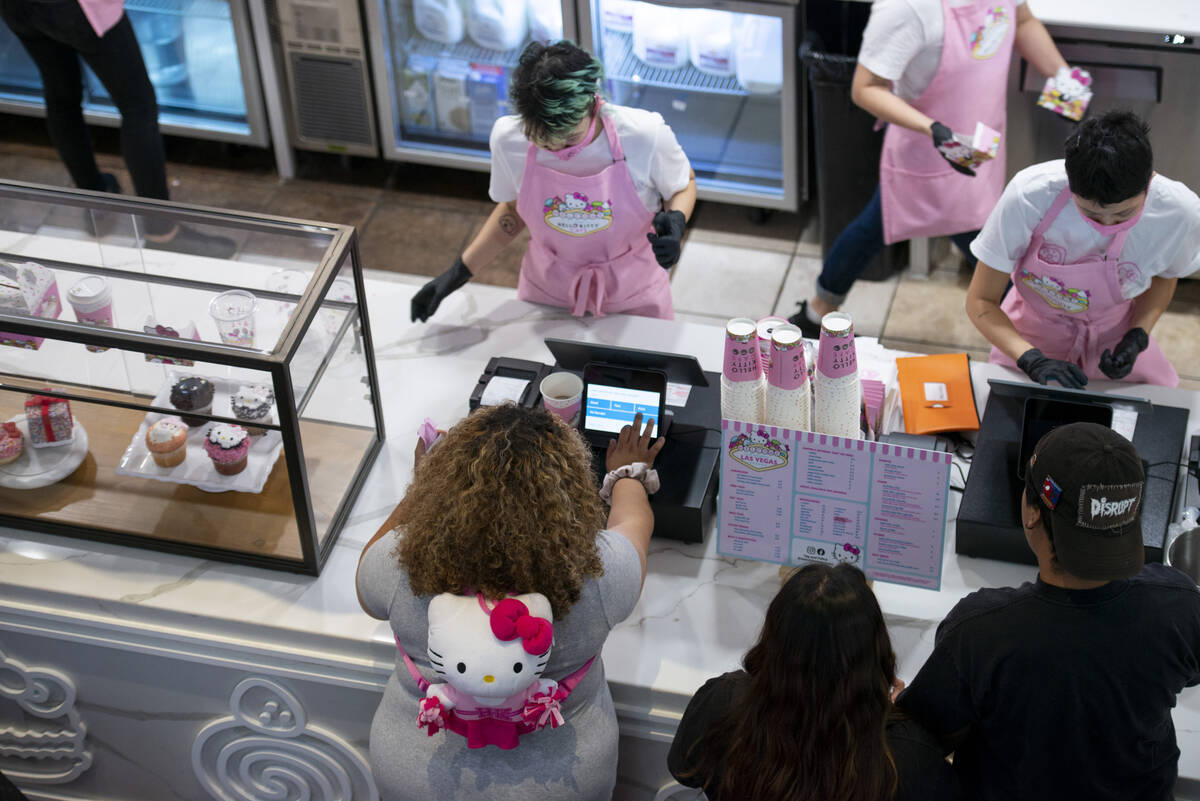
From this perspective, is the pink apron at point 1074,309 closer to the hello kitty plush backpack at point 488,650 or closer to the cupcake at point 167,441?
the hello kitty plush backpack at point 488,650

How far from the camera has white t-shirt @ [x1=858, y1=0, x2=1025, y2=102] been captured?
140 inches

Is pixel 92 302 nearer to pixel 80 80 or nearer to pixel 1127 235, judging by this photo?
pixel 1127 235

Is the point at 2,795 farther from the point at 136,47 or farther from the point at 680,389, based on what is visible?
the point at 136,47

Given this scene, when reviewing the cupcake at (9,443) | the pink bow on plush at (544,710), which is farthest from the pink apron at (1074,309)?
the cupcake at (9,443)

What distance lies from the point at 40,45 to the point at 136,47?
310 mm

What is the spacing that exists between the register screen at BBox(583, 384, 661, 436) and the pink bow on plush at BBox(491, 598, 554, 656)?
2.44ft

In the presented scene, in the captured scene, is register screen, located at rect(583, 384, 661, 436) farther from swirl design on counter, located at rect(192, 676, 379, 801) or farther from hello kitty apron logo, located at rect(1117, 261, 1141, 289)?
hello kitty apron logo, located at rect(1117, 261, 1141, 289)

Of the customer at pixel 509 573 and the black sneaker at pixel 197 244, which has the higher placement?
the black sneaker at pixel 197 244

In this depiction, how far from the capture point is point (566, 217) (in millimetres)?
3131

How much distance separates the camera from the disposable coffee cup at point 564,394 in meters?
2.63

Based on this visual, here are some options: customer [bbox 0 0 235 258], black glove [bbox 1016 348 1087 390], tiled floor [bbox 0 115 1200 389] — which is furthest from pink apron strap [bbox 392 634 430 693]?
customer [bbox 0 0 235 258]

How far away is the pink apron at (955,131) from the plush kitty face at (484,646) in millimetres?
2372

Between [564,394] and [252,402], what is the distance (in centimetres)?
64

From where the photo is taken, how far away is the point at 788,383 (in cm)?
226
